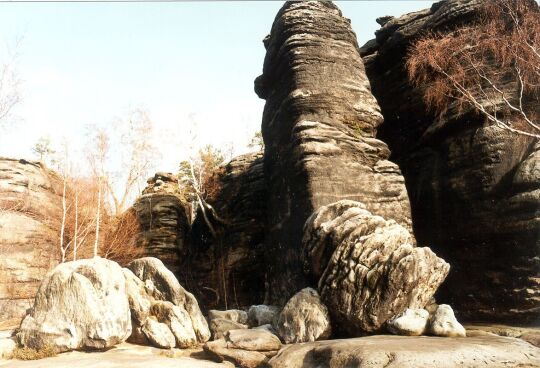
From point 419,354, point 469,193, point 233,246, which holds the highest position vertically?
point 469,193

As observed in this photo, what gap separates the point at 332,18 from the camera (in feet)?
57.3

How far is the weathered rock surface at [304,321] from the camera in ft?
32.9

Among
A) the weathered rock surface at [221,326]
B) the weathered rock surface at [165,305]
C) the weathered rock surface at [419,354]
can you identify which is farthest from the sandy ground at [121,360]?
the weathered rock surface at [419,354]

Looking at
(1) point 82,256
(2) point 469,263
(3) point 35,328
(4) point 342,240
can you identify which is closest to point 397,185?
(2) point 469,263

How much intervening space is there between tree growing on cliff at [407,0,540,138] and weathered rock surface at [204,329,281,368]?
9.80 metres

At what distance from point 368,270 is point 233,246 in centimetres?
1268

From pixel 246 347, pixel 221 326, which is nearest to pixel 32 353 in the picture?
pixel 221 326

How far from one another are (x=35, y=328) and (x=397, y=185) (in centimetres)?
1165

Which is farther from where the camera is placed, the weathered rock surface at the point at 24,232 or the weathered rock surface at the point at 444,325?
the weathered rock surface at the point at 24,232

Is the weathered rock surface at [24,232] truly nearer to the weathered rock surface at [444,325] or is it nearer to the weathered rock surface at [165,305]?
the weathered rock surface at [165,305]

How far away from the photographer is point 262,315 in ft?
41.7

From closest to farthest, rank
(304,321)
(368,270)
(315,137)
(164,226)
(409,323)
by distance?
1. (409,323)
2. (304,321)
3. (368,270)
4. (315,137)
5. (164,226)

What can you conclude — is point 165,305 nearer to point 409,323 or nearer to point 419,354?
point 409,323

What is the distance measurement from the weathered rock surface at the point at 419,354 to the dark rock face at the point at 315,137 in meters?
5.07
